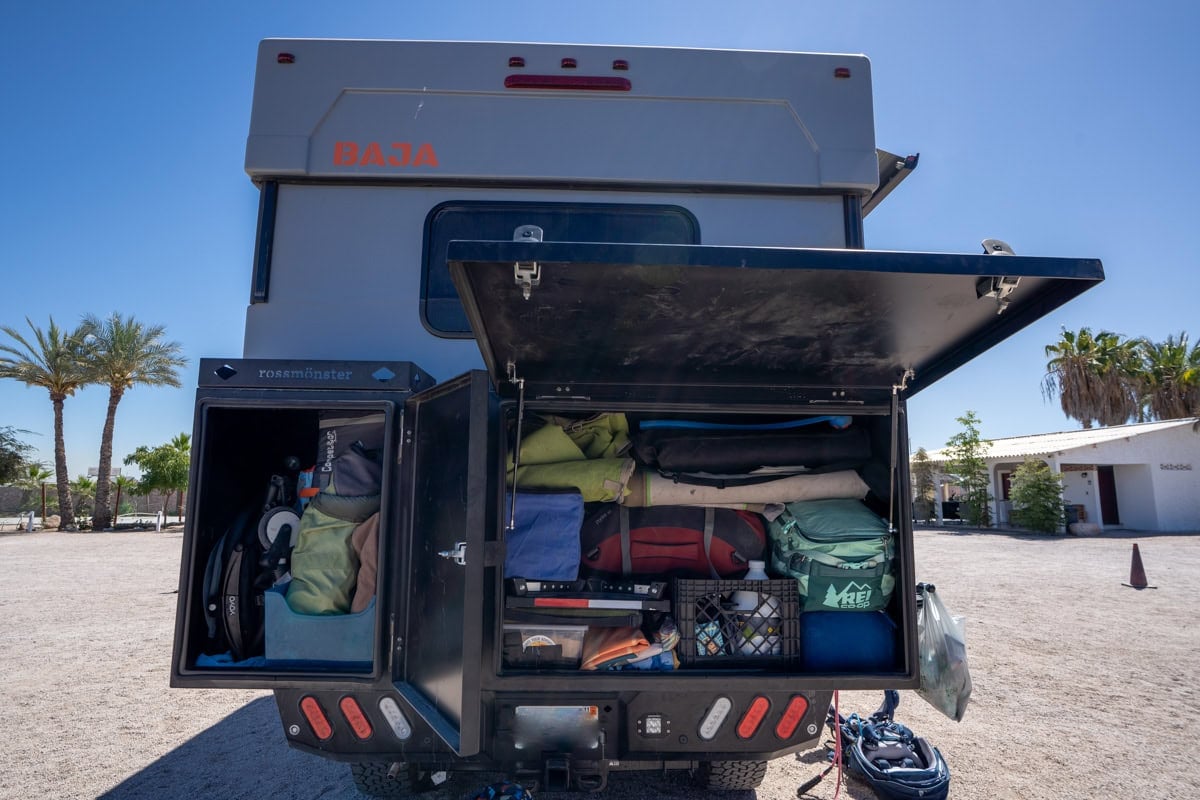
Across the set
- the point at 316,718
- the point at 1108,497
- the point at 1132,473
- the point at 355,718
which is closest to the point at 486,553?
the point at 355,718

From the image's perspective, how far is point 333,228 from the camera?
3.20 m

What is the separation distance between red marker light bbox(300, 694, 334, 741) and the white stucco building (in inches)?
1035

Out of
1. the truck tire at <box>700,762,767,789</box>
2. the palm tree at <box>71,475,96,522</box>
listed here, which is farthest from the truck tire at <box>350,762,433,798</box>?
the palm tree at <box>71,475,96,522</box>

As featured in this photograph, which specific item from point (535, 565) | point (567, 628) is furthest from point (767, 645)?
point (535, 565)

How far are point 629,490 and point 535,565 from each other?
49 cm

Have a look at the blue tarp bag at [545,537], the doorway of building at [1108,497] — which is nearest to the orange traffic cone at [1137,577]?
the blue tarp bag at [545,537]

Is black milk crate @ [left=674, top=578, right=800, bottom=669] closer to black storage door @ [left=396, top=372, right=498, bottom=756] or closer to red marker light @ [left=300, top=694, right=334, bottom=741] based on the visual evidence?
black storage door @ [left=396, top=372, right=498, bottom=756]

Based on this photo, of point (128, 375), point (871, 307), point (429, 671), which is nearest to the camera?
point (871, 307)

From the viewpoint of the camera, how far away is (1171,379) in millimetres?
31875

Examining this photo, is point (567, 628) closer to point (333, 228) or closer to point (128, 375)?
point (333, 228)

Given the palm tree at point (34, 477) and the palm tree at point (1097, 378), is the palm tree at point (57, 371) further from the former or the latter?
the palm tree at point (1097, 378)

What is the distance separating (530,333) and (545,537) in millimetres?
787

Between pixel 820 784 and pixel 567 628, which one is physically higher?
pixel 567 628

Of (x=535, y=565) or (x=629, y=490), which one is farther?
(x=629, y=490)
